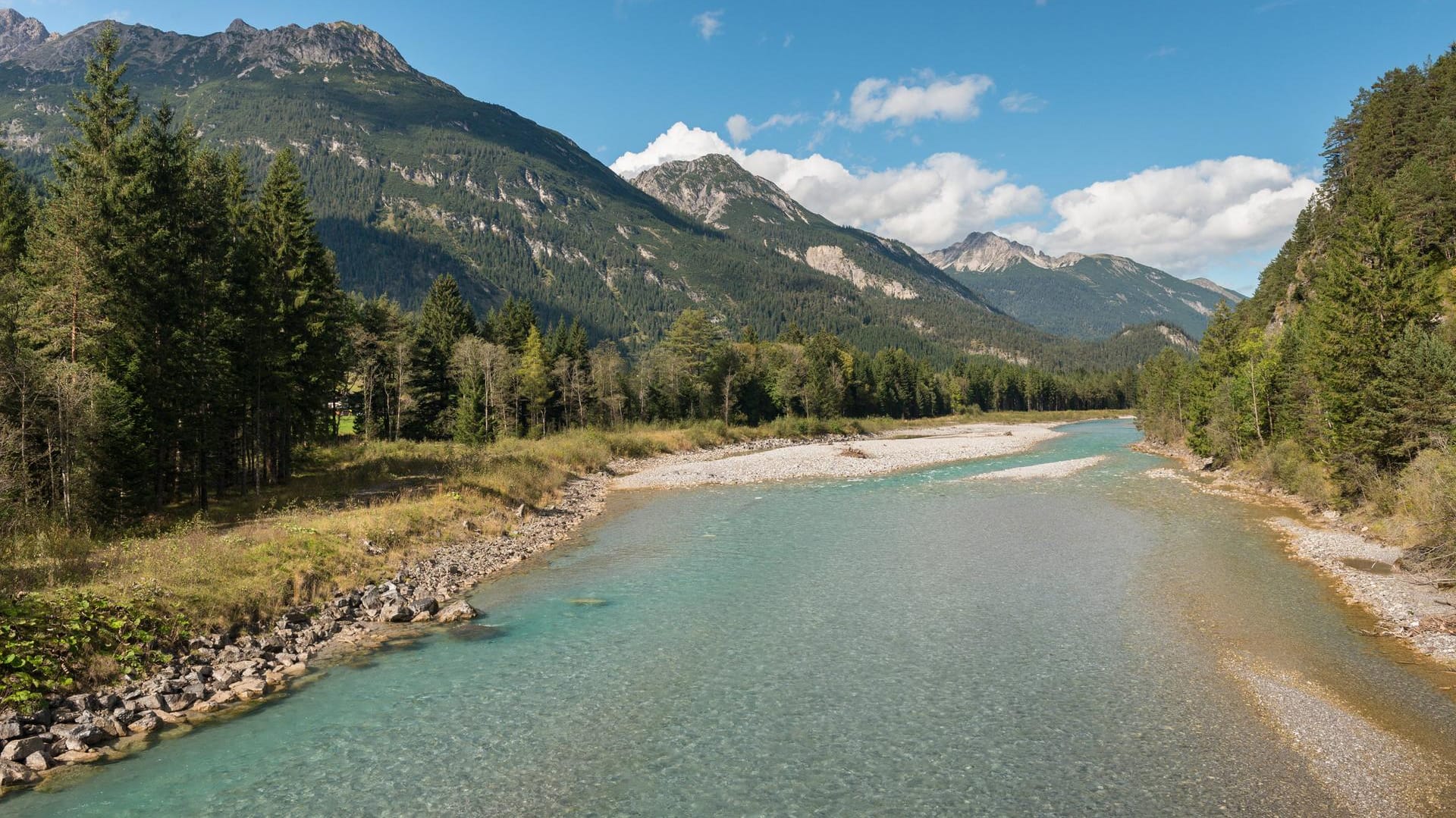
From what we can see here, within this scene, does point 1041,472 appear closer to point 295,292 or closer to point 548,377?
point 548,377

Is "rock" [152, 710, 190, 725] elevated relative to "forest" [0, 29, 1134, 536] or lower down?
lower down

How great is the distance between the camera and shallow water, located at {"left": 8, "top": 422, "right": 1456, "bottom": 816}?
11.0 meters

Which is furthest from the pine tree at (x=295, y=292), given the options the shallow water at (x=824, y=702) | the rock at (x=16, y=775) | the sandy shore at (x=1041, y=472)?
the sandy shore at (x=1041, y=472)

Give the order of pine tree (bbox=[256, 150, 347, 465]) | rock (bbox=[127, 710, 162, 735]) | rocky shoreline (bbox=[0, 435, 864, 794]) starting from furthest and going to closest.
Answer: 1. pine tree (bbox=[256, 150, 347, 465])
2. rock (bbox=[127, 710, 162, 735])
3. rocky shoreline (bbox=[0, 435, 864, 794])

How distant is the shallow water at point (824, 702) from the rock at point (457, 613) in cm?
99

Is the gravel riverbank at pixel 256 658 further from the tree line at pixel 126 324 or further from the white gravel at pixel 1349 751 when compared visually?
the white gravel at pixel 1349 751

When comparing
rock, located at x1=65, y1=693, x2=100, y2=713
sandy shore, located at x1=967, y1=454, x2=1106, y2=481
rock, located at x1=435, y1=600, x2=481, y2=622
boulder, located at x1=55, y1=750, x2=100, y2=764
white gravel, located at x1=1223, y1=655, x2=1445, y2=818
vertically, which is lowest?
white gravel, located at x1=1223, y1=655, x2=1445, y2=818

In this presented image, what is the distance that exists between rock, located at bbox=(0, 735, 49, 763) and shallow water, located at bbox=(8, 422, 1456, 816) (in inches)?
44.5

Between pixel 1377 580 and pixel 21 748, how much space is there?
3492cm

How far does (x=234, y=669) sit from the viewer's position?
1544 centimetres

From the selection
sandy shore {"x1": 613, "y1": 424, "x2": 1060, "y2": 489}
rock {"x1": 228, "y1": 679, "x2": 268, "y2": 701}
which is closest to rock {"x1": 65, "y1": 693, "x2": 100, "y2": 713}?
rock {"x1": 228, "y1": 679, "x2": 268, "y2": 701}

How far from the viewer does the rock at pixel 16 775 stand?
35.5 ft

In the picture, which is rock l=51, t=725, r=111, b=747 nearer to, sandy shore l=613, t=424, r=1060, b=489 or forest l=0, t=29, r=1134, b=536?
forest l=0, t=29, r=1134, b=536

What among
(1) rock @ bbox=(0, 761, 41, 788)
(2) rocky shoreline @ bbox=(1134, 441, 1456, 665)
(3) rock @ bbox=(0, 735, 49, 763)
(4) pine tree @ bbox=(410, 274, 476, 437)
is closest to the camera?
(1) rock @ bbox=(0, 761, 41, 788)
